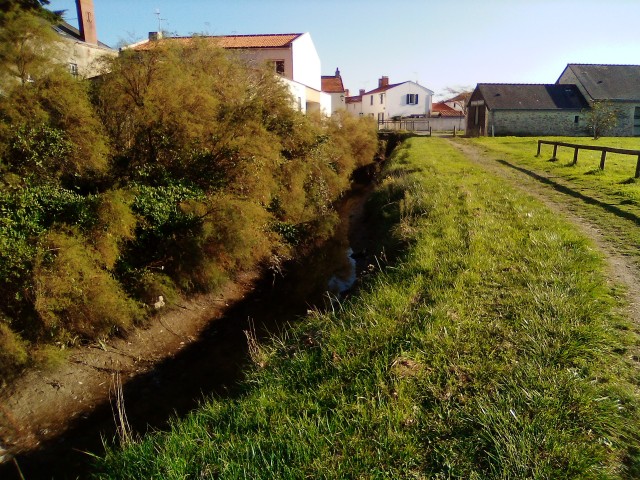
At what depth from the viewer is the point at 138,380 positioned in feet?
24.0

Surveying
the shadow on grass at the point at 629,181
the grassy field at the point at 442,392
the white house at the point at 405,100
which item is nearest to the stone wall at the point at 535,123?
the white house at the point at 405,100

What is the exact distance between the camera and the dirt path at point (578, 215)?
5.18 meters

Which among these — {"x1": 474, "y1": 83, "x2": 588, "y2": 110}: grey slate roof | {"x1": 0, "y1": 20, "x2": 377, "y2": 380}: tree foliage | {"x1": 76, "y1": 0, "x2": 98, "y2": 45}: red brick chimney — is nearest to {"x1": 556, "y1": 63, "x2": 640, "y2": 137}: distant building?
{"x1": 474, "y1": 83, "x2": 588, "y2": 110}: grey slate roof

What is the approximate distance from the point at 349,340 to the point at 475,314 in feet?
5.00

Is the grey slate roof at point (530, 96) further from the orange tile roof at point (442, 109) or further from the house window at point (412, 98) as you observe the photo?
the house window at point (412, 98)

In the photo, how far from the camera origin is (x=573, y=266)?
595 cm

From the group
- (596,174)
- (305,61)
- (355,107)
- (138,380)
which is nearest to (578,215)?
(596,174)

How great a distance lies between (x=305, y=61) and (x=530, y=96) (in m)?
19.6

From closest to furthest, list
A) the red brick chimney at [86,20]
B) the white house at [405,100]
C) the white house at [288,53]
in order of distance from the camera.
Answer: the red brick chimney at [86,20], the white house at [288,53], the white house at [405,100]

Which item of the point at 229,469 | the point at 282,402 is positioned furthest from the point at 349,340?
the point at 229,469

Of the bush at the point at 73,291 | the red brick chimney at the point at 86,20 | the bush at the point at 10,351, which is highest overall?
the red brick chimney at the point at 86,20

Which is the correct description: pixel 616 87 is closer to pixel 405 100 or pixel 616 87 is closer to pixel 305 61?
pixel 305 61

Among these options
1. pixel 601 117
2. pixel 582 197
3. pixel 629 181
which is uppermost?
pixel 601 117

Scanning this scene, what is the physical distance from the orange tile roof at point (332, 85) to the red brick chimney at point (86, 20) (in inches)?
1105
